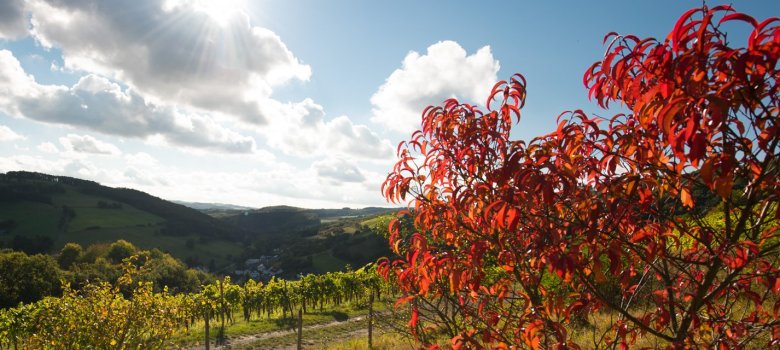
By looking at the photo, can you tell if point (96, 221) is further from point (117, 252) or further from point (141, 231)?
point (117, 252)

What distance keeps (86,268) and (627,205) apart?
2986 inches

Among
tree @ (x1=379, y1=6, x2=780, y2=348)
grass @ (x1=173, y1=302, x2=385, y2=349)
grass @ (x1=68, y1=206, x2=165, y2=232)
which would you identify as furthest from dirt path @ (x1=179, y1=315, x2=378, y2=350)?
grass @ (x1=68, y1=206, x2=165, y2=232)

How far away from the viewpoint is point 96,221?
104812 millimetres

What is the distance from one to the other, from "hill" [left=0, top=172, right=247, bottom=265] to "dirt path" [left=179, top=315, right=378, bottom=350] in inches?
3429

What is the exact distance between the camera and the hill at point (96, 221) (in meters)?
93.8

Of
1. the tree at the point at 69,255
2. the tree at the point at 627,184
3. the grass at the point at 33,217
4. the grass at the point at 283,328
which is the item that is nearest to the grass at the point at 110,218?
the grass at the point at 33,217

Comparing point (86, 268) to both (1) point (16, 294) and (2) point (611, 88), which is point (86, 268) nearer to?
(1) point (16, 294)

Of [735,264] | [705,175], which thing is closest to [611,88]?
[705,175]

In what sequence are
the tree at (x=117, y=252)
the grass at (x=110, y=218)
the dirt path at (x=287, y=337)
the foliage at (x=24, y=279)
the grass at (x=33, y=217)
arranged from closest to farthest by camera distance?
1. the dirt path at (x=287, y=337)
2. the foliage at (x=24, y=279)
3. the tree at (x=117, y=252)
4. the grass at (x=33, y=217)
5. the grass at (x=110, y=218)

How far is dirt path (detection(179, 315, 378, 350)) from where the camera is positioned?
20516 mm

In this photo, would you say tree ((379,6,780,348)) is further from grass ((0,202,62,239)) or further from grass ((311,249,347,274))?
grass ((0,202,62,239))

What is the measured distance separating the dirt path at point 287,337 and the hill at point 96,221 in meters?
87.1

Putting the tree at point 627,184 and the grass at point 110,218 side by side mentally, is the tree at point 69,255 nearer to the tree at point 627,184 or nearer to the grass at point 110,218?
the grass at point 110,218

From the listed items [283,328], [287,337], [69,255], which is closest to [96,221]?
[69,255]
